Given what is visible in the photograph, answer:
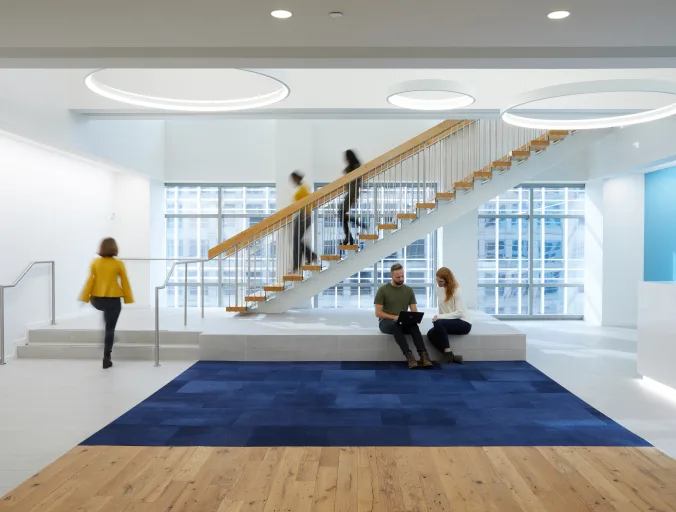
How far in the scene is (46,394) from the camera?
21.4 feet

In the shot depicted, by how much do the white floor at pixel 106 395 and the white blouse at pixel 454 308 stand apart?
1156mm

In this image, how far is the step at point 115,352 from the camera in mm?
8516

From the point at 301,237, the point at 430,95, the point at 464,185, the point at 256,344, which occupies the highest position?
the point at 430,95

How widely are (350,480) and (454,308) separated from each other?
4653mm

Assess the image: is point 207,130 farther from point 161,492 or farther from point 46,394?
point 161,492

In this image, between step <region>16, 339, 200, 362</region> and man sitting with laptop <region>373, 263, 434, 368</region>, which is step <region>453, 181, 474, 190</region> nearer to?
man sitting with laptop <region>373, 263, 434, 368</region>

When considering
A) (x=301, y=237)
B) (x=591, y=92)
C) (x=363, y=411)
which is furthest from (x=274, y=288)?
(x=591, y=92)

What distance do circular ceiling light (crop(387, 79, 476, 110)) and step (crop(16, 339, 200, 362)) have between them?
4.28 m

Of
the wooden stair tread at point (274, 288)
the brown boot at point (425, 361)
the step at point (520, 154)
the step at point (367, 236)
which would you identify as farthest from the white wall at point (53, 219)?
the step at point (520, 154)

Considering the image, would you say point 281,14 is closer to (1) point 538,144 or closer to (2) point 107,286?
(2) point 107,286

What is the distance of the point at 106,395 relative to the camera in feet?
21.2

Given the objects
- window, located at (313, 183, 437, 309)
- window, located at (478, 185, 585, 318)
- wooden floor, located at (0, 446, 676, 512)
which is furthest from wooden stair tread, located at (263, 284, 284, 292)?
wooden floor, located at (0, 446, 676, 512)

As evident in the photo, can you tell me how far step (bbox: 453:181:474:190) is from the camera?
34.0 ft

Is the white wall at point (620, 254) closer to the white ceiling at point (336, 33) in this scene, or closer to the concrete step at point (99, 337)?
the white ceiling at point (336, 33)
